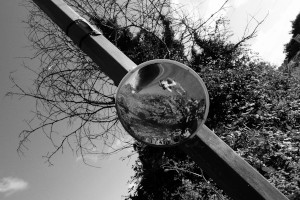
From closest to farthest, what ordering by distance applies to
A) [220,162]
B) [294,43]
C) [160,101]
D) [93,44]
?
1. [220,162]
2. [160,101]
3. [93,44]
4. [294,43]

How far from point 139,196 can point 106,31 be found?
20.6ft

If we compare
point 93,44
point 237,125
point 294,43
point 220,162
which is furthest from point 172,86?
point 294,43

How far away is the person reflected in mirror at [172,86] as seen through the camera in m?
1.54

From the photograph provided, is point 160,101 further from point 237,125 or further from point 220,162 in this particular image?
point 237,125

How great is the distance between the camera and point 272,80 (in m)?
9.41

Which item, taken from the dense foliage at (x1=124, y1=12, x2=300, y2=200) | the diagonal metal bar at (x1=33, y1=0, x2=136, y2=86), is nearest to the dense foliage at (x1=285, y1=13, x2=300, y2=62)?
the dense foliage at (x1=124, y1=12, x2=300, y2=200)

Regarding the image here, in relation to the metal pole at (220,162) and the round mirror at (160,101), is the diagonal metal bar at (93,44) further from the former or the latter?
the round mirror at (160,101)

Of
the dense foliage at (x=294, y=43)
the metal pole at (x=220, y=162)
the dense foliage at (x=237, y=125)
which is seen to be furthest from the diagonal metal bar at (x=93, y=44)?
the dense foliage at (x=294, y=43)

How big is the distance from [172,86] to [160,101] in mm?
111

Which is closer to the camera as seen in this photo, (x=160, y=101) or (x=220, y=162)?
(x=220, y=162)

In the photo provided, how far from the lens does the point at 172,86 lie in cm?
155

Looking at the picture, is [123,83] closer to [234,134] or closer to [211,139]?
[211,139]

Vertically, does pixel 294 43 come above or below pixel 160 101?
above

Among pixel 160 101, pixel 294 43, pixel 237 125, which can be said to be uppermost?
pixel 294 43
